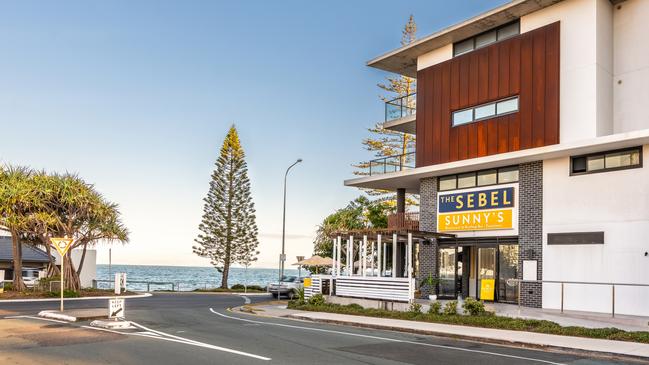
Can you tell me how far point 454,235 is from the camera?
27.4m

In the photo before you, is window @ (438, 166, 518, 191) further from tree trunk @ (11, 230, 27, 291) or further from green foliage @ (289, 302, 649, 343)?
tree trunk @ (11, 230, 27, 291)

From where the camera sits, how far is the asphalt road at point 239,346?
12.2 metres

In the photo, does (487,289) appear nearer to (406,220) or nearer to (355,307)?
(355,307)

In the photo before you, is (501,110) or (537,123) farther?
(501,110)

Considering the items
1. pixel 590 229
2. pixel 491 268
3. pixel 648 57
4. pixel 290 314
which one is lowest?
pixel 290 314

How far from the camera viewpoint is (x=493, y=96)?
26.3 m

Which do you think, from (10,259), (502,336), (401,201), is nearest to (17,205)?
(10,259)

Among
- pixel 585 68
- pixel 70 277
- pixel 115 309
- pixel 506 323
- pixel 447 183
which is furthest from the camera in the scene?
pixel 70 277

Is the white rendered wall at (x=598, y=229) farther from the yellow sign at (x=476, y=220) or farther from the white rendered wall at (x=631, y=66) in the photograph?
the white rendered wall at (x=631, y=66)

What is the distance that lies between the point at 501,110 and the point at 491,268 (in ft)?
21.2

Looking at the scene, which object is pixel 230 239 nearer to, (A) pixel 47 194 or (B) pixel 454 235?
(A) pixel 47 194

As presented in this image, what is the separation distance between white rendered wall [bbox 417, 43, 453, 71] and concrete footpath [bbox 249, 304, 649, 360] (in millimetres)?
13031

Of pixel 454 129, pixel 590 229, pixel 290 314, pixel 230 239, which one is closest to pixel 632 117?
pixel 590 229

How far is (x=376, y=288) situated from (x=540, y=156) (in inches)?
312
